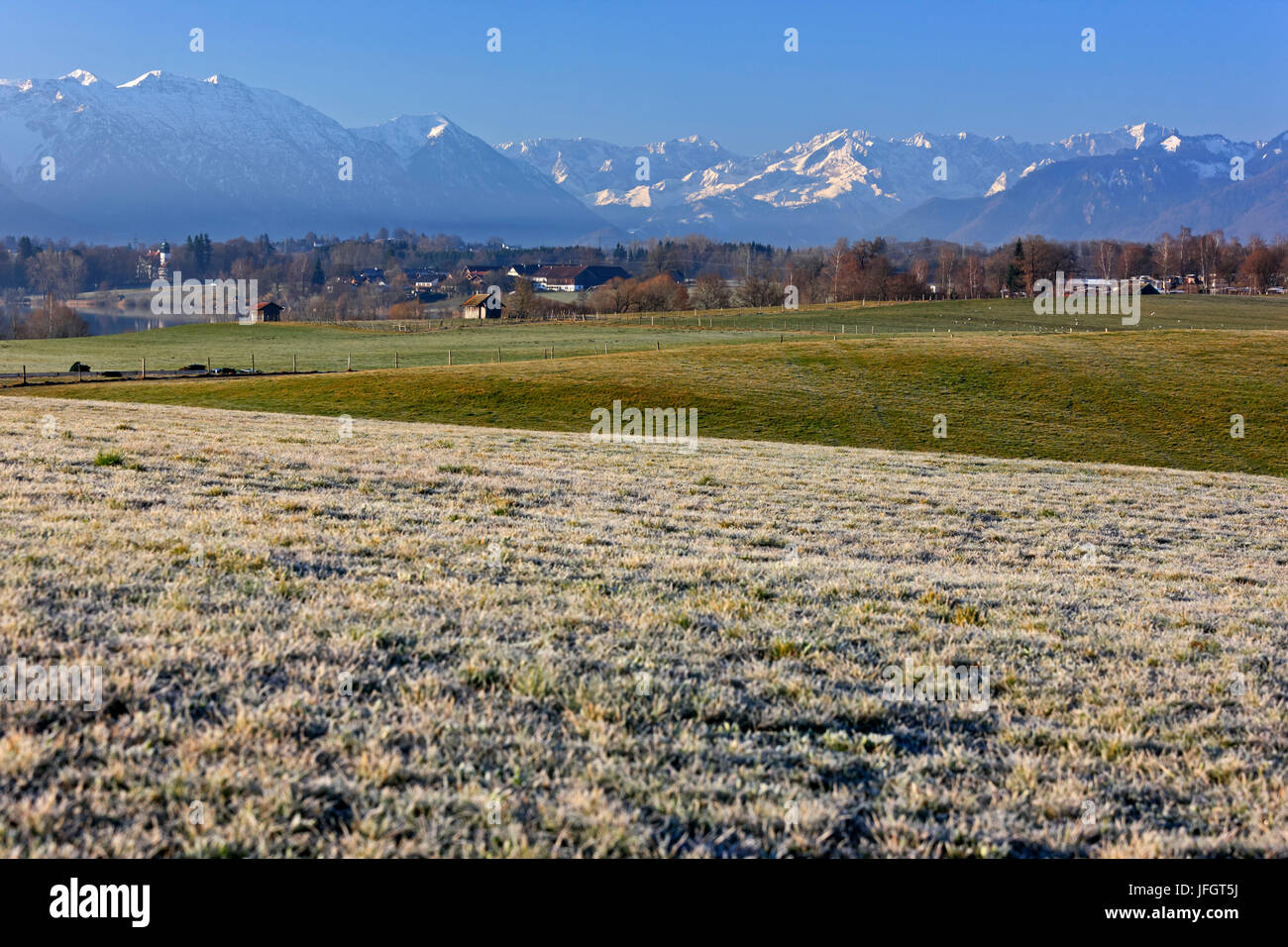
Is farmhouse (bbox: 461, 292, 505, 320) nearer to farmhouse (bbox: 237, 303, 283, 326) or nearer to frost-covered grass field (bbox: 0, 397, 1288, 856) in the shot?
farmhouse (bbox: 237, 303, 283, 326)

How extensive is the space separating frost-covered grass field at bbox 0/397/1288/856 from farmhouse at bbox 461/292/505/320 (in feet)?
518

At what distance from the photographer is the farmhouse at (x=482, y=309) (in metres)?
169

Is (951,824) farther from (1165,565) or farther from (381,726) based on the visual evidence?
(1165,565)

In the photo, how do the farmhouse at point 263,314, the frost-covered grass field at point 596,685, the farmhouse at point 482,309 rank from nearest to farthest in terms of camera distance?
the frost-covered grass field at point 596,685, the farmhouse at point 482,309, the farmhouse at point 263,314

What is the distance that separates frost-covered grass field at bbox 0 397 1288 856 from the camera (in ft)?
17.0

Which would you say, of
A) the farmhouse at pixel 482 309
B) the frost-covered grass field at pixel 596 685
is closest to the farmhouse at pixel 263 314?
the farmhouse at pixel 482 309

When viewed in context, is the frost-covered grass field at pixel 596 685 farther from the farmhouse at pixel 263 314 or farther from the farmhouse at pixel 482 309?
the farmhouse at pixel 263 314

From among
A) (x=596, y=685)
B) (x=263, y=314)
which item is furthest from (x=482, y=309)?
(x=596, y=685)

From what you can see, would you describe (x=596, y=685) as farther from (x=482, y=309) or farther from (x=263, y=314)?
(x=263, y=314)

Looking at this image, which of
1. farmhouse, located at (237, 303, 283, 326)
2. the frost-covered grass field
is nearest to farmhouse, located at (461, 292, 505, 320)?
farmhouse, located at (237, 303, 283, 326)

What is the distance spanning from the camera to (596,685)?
6984 millimetres

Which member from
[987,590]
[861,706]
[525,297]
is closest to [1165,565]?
[987,590]

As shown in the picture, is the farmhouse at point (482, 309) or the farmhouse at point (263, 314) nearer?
the farmhouse at point (482, 309)

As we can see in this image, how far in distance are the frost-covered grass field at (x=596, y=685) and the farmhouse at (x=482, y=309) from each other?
158 m
